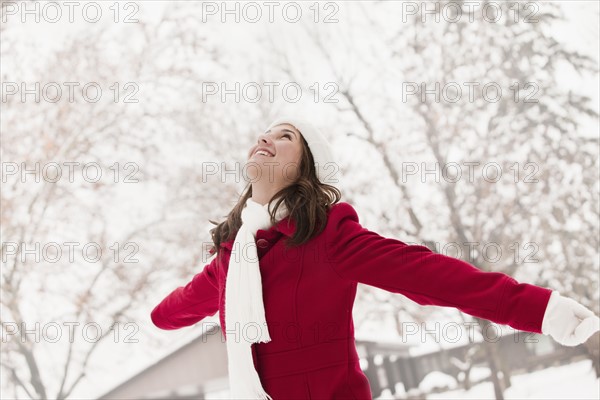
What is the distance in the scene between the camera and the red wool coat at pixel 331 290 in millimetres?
1196

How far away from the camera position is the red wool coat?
1.20m

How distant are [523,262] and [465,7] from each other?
3.79 ft

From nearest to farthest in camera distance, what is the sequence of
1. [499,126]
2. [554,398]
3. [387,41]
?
[554,398] < [499,126] < [387,41]

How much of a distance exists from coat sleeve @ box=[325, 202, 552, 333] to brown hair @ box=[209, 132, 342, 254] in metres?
0.03

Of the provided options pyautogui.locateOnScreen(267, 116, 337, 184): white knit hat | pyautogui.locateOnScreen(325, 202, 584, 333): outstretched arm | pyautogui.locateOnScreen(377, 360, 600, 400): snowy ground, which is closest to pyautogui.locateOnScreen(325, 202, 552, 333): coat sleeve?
pyautogui.locateOnScreen(325, 202, 584, 333): outstretched arm

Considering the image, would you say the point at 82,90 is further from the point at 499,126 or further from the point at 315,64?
the point at 499,126

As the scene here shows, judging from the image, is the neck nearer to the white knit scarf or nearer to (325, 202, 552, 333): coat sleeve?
the white knit scarf

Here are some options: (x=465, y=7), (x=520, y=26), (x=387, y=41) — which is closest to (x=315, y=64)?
(x=387, y=41)

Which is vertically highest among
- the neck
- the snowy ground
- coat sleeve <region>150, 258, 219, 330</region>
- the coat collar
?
the neck

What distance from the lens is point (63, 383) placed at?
3.00 m

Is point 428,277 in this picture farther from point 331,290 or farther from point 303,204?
point 303,204

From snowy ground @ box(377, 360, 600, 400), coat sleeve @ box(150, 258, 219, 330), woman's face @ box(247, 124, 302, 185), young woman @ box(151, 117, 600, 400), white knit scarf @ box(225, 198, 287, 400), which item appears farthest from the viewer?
snowy ground @ box(377, 360, 600, 400)

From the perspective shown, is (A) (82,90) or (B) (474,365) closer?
(B) (474,365)

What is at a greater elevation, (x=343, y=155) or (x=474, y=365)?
(x=343, y=155)
